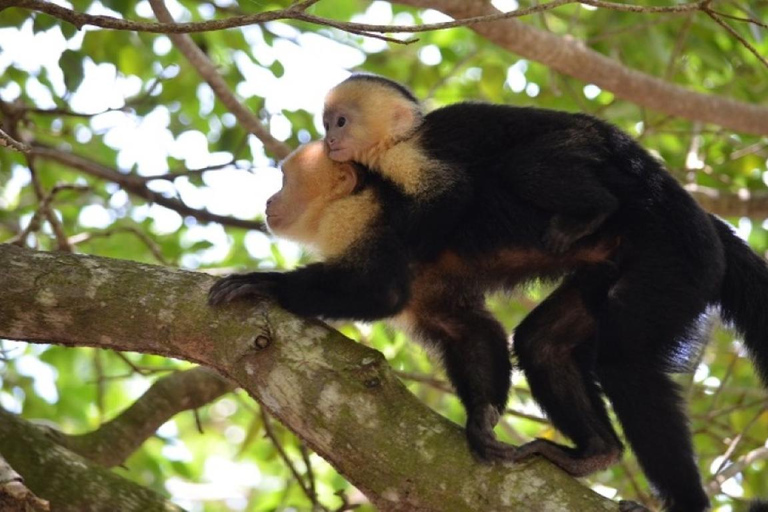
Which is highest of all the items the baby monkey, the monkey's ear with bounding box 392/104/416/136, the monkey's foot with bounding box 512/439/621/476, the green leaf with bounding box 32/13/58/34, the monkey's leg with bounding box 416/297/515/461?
the green leaf with bounding box 32/13/58/34

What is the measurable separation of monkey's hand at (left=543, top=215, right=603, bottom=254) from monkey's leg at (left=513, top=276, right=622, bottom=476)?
292mm

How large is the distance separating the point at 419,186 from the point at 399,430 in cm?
120

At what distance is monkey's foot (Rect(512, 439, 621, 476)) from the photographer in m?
3.19

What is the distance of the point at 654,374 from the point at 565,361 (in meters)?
0.48

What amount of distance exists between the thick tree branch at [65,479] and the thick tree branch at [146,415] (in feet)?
1.35

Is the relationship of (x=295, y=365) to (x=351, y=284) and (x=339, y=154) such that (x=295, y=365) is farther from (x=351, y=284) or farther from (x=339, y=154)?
(x=339, y=154)

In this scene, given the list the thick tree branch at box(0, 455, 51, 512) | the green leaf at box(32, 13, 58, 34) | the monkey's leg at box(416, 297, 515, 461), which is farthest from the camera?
the green leaf at box(32, 13, 58, 34)

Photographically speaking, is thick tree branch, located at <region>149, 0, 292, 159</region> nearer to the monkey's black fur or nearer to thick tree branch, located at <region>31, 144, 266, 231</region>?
thick tree branch, located at <region>31, 144, 266, 231</region>

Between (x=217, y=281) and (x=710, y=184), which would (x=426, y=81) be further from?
(x=217, y=281)

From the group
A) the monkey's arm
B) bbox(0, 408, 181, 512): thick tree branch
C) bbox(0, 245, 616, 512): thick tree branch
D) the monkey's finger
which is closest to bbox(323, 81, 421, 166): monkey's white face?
the monkey's arm

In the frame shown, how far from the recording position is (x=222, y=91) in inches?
190

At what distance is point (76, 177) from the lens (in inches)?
273

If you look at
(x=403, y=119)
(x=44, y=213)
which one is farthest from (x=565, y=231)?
(x=44, y=213)

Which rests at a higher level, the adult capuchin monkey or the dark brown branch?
the dark brown branch
